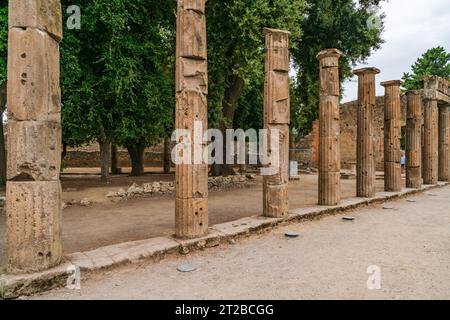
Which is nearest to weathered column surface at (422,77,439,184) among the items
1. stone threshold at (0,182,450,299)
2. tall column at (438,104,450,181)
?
tall column at (438,104,450,181)

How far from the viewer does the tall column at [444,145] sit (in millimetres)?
15625

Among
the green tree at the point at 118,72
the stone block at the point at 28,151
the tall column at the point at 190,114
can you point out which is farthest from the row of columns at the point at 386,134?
the stone block at the point at 28,151

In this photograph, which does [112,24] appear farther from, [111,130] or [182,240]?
[182,240]

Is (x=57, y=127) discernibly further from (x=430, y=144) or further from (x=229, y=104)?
(x=430, y=144)

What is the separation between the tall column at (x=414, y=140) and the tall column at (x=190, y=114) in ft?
34.8

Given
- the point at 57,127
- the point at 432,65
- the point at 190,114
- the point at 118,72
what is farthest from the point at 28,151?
the point at 432,65

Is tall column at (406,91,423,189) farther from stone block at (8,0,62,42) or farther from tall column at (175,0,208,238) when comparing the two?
stone block at (8,0,62,42)

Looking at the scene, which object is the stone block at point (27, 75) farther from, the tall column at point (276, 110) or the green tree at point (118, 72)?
Answer: the green tree at point (118, 72)

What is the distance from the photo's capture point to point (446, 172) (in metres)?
15.6

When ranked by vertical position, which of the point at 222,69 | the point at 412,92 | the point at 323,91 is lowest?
the point at 323,91

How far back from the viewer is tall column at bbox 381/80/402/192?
1111 centimetres

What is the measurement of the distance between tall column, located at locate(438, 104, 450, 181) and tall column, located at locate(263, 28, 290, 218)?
12811 mm
